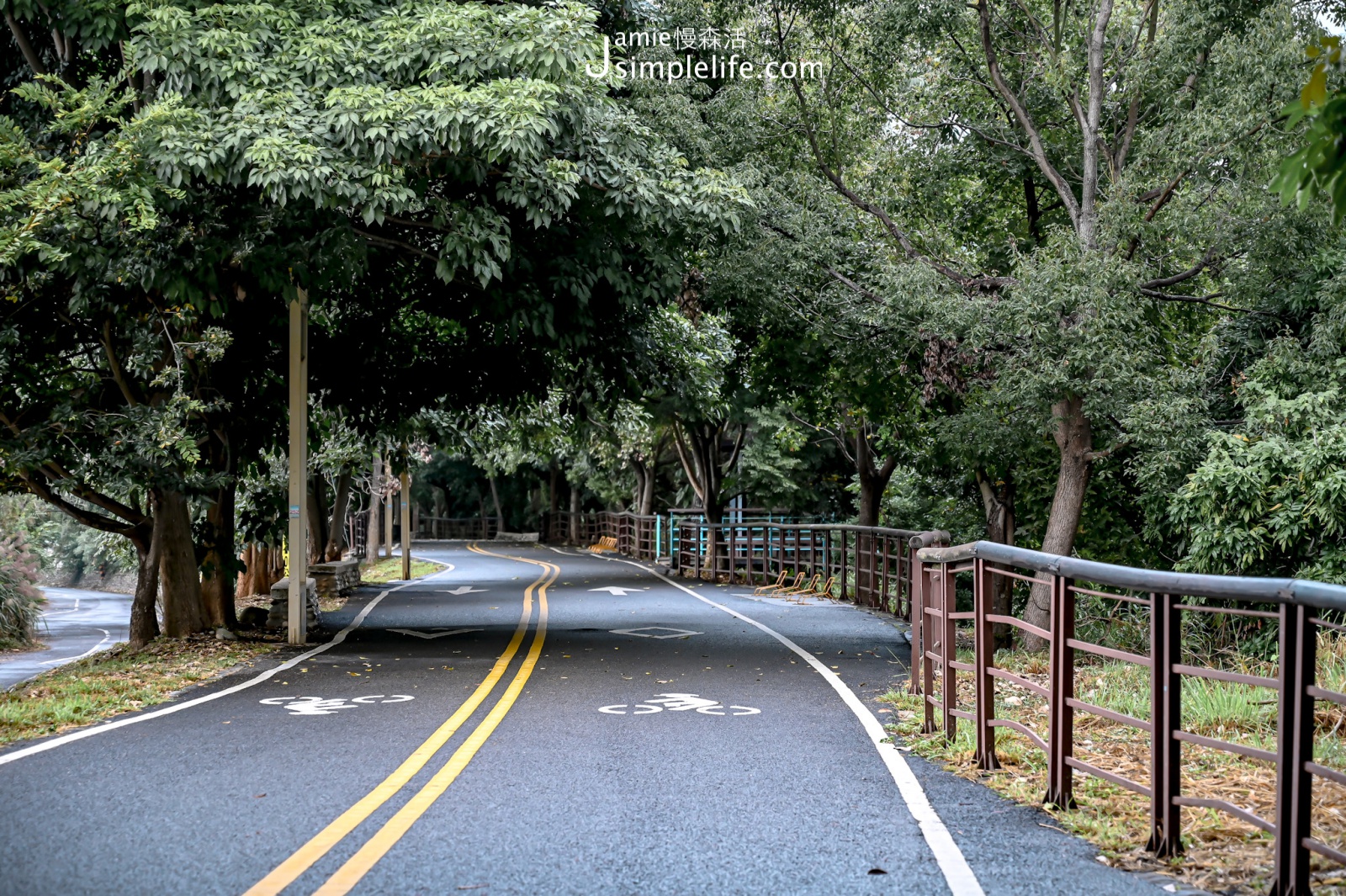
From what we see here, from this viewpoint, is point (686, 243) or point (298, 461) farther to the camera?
point (298, 461)

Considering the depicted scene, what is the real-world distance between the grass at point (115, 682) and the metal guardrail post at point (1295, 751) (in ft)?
26.2

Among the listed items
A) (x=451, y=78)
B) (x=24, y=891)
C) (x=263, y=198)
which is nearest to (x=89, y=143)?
(x=263, y=198)

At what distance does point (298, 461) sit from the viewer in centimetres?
1506

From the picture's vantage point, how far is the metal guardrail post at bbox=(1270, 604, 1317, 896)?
4.44 meters

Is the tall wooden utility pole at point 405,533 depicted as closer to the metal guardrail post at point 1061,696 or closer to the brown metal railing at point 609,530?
the brown metal railing at point 609,530

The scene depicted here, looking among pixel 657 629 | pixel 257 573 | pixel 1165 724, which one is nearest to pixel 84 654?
pixel 257 573

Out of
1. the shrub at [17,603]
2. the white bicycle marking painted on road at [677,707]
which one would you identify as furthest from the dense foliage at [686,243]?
the shrub at [17,603]

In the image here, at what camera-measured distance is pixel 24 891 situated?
482 cm

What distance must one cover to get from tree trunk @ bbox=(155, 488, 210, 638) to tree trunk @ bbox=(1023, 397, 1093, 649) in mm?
10898

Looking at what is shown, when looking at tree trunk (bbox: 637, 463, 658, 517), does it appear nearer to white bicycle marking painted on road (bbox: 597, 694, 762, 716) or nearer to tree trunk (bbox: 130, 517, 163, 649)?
tree trunk (bbox: 130, 517, 163, 649)

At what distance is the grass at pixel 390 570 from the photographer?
103 feet

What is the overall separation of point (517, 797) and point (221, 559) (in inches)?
448

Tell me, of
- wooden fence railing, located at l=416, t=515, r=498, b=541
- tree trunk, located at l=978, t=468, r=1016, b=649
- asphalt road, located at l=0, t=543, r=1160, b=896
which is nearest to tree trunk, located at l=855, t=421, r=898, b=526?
tree trunk, located at l=978, t=468, r=1016, b=649

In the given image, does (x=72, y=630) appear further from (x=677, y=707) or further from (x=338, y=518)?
(x=677, y=707)
